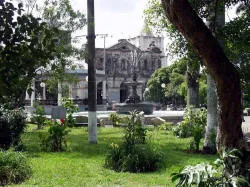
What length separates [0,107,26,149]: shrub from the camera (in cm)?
1139

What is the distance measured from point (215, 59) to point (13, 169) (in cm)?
423

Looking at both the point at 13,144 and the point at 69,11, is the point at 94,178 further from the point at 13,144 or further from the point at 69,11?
the point at 69,11

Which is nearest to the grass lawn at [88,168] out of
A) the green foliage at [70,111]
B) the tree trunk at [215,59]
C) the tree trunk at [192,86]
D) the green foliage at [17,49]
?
the tree trunk at [215,59]

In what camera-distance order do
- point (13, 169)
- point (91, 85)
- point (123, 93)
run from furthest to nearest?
point (123, 93), point (91, 85), point (13, 169)

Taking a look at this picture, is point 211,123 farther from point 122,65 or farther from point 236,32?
point 122,65

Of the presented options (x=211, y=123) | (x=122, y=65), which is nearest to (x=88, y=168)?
(x=211, y=123)

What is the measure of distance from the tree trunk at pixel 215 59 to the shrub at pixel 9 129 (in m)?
7.00

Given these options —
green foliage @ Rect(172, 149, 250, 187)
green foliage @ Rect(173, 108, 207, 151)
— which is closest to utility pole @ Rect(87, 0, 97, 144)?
green foliage @ Rect(173, 108, 207, 151)

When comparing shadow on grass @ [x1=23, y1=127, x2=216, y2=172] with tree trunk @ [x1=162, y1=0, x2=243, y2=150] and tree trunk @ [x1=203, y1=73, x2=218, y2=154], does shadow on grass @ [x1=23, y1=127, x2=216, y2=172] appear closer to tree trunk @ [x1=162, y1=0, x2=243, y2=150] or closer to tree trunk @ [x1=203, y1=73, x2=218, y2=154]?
tree trunk @ [x1=203, y1=73, x2=218, y2=154]

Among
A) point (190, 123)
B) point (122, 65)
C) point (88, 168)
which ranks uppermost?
point (122, 65)

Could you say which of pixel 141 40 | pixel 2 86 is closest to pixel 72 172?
pixel 2 86

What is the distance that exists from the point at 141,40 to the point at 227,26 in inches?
2387

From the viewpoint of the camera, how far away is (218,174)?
198 inches

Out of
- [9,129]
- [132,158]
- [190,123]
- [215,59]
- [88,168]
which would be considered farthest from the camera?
[190,123]
